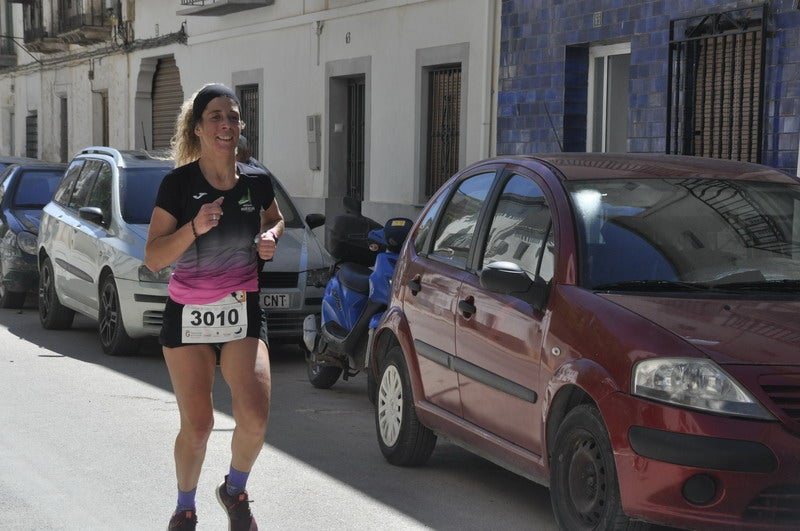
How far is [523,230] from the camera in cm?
631

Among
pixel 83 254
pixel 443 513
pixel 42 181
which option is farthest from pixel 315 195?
pixel 443 513

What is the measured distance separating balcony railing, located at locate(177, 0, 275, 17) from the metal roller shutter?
2878mm

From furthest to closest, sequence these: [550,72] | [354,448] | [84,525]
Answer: [550,72] < [354,448] < [84,525]

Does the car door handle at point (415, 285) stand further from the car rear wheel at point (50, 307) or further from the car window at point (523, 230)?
the car rear wheel at point (50, 307)

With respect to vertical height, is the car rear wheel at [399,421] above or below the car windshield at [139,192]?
below

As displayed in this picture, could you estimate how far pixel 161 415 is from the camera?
28.7 ft

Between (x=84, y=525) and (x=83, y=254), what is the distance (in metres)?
6.63

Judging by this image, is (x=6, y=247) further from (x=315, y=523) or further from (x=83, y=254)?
(x=315, y=523)

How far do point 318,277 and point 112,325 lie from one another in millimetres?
1771

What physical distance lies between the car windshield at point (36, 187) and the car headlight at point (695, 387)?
1194 cm

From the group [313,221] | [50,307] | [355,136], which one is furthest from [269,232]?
[355,136]

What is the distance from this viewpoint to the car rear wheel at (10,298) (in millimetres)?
15298

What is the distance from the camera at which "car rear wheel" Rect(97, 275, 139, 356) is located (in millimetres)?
11383

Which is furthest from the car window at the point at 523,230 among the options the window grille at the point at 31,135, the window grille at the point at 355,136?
the window grille at the point at 31,135
